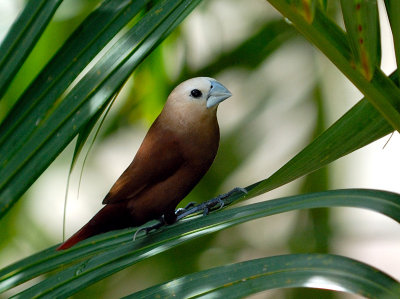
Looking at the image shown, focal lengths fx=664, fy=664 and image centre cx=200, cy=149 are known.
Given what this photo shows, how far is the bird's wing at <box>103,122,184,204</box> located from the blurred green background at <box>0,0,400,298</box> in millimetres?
407

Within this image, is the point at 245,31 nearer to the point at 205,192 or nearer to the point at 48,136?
the point at 205,192

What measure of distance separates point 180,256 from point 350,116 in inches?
22.8

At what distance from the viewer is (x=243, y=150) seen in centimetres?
95

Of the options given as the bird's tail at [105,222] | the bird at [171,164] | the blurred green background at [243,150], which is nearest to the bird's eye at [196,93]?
the bird at [171,164]

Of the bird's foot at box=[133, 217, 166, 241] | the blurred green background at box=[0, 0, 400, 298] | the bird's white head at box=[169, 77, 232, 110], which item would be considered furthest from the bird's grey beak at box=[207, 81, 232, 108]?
the blurred green background at box=[0, 0, 400, 298]

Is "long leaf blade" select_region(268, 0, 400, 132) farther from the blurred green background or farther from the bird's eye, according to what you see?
the blurred green background

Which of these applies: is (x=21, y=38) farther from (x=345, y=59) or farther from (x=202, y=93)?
(x=345, y=59)

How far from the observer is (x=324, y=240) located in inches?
38.6

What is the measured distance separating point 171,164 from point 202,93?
0.06 metres

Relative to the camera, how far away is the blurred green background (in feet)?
3.09

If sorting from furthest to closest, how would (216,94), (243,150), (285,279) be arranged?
(243,150)
(216,94)
(285,279)

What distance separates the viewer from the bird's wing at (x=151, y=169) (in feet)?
1.66

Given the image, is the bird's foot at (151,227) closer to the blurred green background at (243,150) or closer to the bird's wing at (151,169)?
the bird's wing at (151,169)

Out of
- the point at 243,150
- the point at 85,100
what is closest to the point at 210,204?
the point at 85,100
